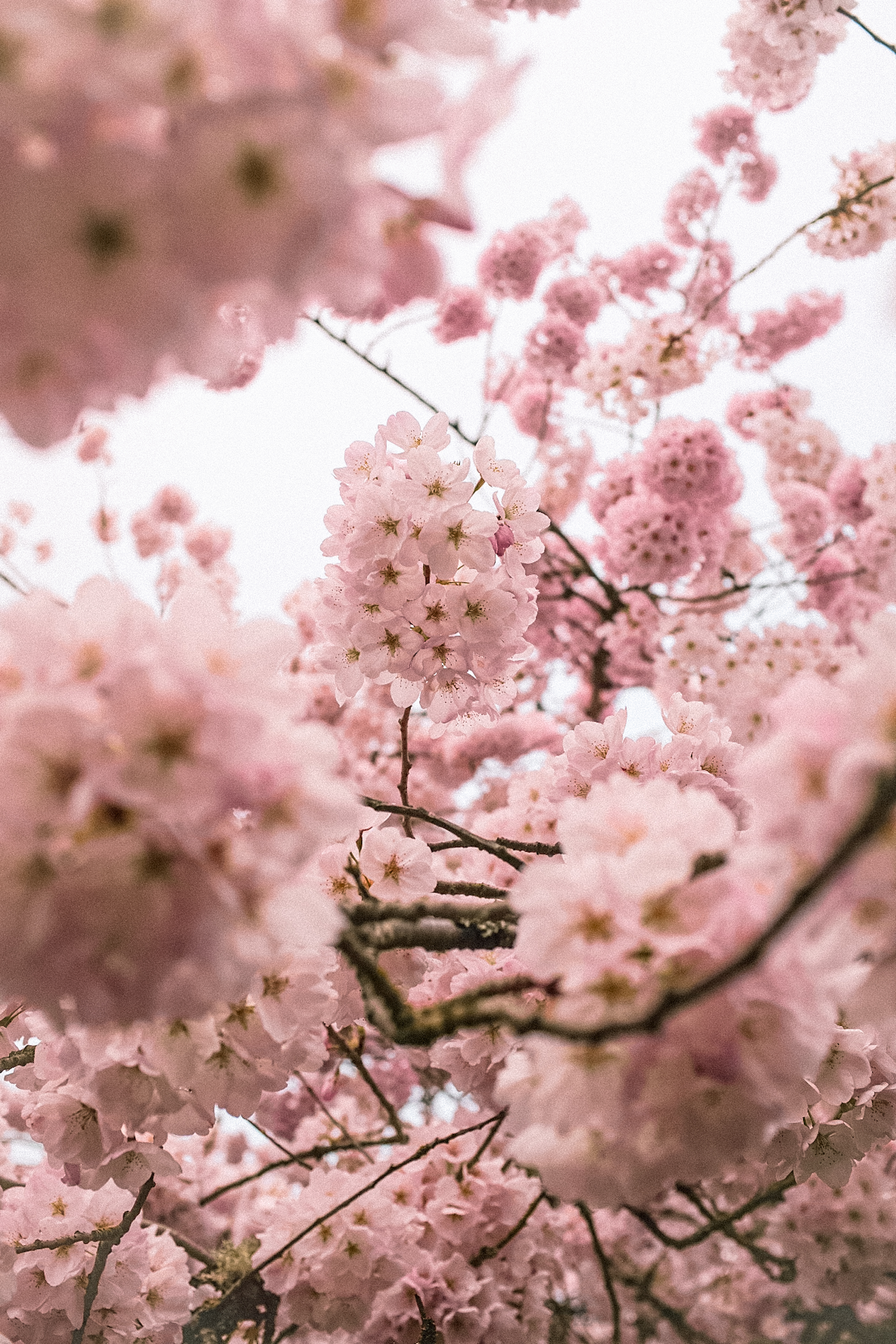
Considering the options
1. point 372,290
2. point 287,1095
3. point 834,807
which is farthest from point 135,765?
point 287,1095

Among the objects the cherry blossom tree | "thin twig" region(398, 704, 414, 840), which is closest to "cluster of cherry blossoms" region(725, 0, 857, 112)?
the cherry blossom tree

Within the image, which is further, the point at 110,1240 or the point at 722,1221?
the point at 722,1221

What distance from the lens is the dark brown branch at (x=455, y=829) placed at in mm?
1413

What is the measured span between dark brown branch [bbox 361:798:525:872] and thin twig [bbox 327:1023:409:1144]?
0.55 meters

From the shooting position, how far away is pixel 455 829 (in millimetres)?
1473

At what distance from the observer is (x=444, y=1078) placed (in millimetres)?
3305

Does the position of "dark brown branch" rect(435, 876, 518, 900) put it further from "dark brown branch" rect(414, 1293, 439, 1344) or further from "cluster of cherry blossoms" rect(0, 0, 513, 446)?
"dark brown branch" rect(414, 1293, 439, 1344)

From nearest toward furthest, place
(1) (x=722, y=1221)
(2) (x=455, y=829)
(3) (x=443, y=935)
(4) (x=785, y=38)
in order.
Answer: (3) (x=443, y=935), (2) (x=455, y=829), (1) (x=722, y=1221), (4) (x=785, y=38)

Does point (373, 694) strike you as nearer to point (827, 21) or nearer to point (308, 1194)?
point (308, 1194)

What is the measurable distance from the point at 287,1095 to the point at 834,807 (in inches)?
196

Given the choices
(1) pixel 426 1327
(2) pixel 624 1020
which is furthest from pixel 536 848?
(1) pixel 426 1327

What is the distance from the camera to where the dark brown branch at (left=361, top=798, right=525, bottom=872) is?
1413mm

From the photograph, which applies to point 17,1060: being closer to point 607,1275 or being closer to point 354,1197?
point 354,1197

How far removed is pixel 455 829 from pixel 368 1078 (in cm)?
65
